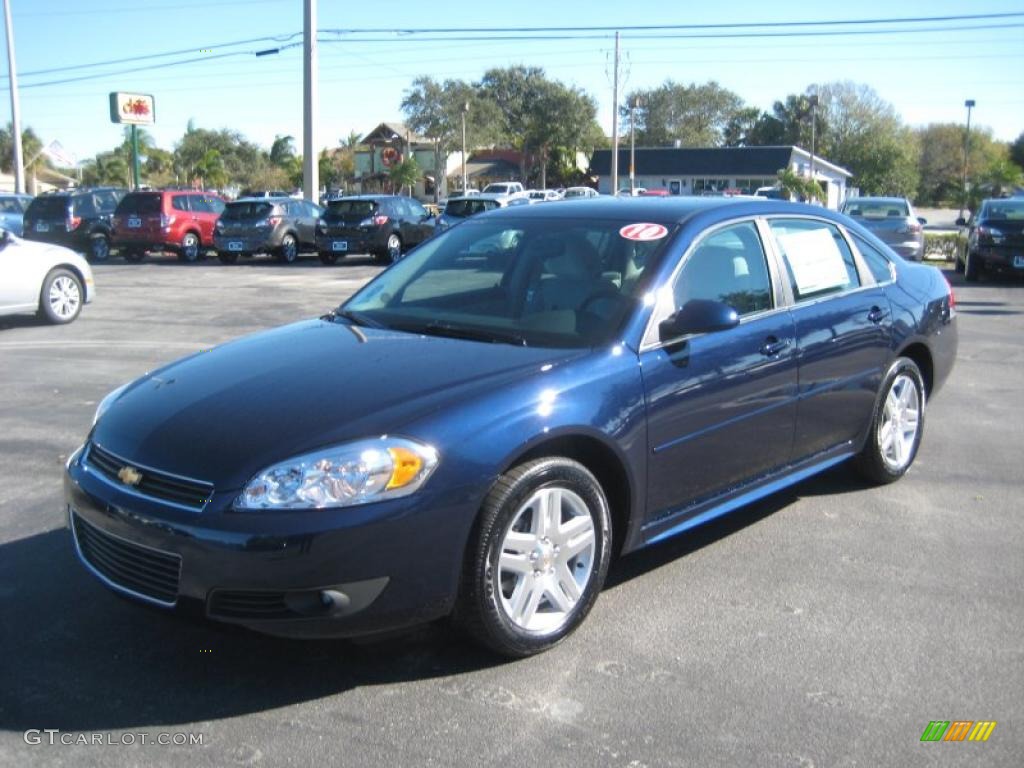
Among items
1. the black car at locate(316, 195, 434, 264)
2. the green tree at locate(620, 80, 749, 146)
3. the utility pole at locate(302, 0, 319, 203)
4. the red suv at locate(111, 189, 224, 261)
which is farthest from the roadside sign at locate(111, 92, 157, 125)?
the green tree at locate(620, 80, 749, 146)

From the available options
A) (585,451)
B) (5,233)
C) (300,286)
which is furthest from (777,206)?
(300,286)

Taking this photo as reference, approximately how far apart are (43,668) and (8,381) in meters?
5.91

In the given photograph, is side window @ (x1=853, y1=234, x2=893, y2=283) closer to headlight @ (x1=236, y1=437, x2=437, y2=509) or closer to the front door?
the front door

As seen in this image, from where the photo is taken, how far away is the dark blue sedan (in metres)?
3.24

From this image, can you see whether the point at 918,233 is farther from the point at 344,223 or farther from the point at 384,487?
the point at 384,487

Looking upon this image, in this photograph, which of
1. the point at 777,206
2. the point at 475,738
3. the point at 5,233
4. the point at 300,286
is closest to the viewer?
the point at 475,738

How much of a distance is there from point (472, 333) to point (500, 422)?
853 millimetres

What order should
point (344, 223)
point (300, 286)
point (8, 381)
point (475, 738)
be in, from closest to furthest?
1. point (475, 738)
2. point (8, 381)
3. point (300, 286)
4. point (344, 223)

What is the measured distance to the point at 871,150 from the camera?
7619 cm

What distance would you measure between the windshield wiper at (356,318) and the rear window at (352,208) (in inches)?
726

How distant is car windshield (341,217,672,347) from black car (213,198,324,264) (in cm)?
1875

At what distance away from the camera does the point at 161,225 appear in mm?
23516

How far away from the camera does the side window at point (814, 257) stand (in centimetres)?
501

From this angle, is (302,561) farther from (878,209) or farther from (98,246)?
(98,246)
